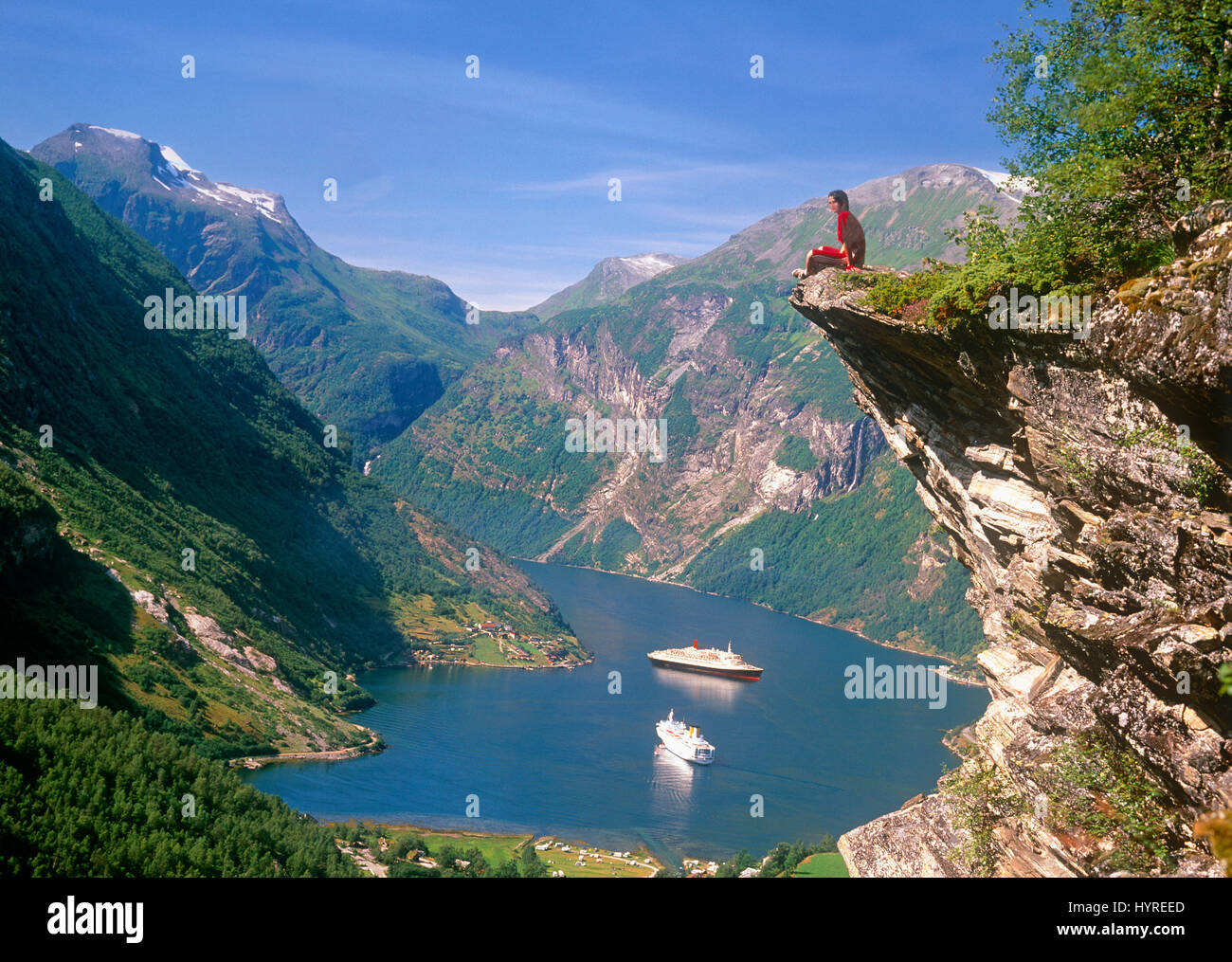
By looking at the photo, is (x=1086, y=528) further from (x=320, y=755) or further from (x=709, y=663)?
(x=709, y=663)

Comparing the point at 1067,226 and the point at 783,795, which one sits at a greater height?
the point at 1067,226

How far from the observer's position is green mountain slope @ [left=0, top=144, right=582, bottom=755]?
88.9 metres

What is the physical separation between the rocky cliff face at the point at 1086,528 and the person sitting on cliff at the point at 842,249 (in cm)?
79

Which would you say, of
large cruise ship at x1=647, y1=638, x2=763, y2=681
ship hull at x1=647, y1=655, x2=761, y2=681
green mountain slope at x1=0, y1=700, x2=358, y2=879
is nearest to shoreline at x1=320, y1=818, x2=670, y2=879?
green mountain slope at x1=0, y1=700, x2=358, y2=879

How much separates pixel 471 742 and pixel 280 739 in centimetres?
2828

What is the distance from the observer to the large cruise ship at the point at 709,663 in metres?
169

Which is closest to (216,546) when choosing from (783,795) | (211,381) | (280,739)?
(280,739)

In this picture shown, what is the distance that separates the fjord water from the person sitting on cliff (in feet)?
258

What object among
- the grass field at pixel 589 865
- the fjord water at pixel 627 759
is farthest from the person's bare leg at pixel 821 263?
the fjord water at pixel 627 759

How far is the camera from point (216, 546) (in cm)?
13425

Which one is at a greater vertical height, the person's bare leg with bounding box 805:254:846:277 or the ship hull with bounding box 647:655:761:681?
the person's bare leg with bounding box 805:254:846:277

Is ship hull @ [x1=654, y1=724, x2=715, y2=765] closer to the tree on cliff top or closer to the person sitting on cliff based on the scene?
the person sitting on cliff

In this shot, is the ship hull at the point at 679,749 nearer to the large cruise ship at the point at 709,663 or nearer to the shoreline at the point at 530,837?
the shoreline at the point at 530,837
